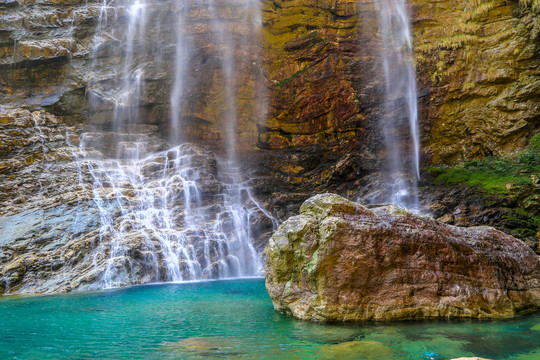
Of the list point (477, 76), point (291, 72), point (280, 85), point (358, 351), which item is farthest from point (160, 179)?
point (477, 76)

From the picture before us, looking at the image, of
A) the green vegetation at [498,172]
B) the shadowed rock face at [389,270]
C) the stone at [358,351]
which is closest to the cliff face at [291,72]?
the green vegetation at [498,172]

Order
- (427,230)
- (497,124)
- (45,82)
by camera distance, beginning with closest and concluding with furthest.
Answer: (427,230)
(497,124)
(45,82)

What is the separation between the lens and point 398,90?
21.9 m

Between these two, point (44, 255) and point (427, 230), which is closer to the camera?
point (427, 230)

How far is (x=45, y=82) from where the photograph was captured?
23.3m

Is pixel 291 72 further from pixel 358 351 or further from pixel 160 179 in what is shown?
pixel 358 351

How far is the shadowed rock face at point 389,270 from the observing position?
20.3 ft

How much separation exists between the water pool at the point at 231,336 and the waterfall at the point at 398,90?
14714mm

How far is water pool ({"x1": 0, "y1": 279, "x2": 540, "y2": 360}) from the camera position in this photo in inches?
187

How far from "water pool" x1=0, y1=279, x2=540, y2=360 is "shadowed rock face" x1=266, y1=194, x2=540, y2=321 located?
32 cm

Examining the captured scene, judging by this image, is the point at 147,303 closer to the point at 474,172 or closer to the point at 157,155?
the point at 157,155

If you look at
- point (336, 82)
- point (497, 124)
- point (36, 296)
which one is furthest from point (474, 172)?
point (36, 296)

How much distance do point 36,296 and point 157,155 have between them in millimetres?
11347

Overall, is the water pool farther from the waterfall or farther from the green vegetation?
the waterfall
